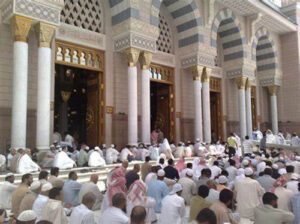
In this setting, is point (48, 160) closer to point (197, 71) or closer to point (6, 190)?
point (6, 190)

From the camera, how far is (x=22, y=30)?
24.0ft

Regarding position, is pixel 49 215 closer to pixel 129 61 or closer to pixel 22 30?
pixel 22 30

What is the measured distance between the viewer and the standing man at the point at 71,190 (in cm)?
469

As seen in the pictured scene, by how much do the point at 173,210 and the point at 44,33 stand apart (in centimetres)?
597

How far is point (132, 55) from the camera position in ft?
32.1

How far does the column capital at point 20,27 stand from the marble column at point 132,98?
338 centimetres

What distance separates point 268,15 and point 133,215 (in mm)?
15086

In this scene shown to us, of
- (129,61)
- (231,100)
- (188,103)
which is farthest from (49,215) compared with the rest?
(231,100)

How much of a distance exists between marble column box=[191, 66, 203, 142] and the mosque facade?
0.13 feet

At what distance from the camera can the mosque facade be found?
7664 mm

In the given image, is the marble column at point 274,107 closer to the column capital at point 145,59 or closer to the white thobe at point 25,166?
the column capital at point 145,59

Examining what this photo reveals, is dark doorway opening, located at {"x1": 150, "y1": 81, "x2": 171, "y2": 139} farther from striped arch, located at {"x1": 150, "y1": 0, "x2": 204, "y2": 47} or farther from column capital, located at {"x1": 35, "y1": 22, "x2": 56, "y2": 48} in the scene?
column capital, located at {"x1": 35, "y1": 22, "x2": 56, "y2": 48}

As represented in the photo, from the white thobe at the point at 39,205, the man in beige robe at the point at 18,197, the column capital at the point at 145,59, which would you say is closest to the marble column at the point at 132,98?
the column capital at the point at 145,59

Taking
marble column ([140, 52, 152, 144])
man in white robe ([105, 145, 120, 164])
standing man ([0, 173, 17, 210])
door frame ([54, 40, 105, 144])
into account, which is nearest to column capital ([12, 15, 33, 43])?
door frame ([54, 40, 105, 144])
